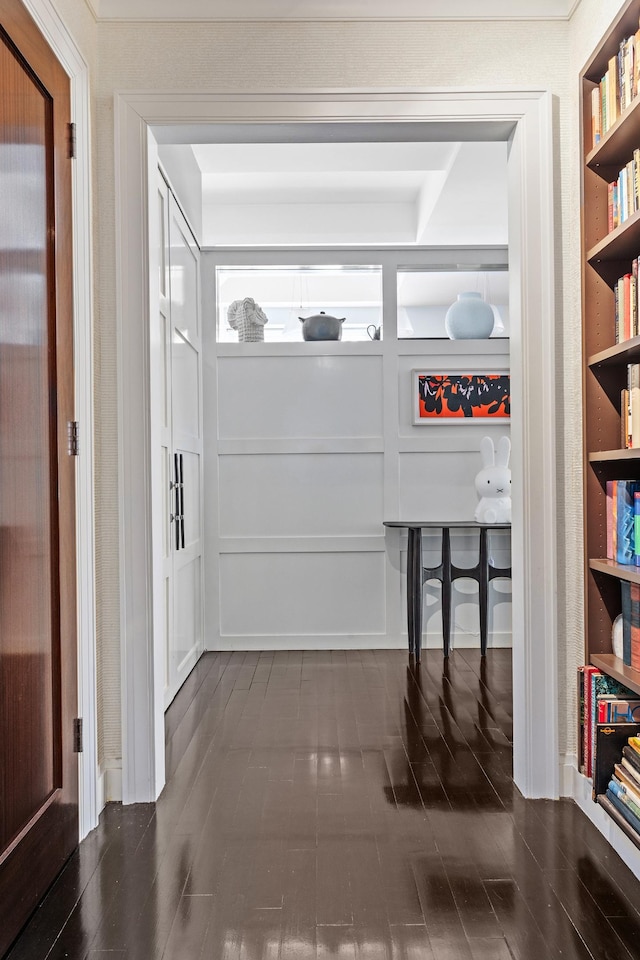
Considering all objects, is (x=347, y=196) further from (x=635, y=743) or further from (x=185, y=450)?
(x=635, y=743)

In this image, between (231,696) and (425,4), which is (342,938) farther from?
(425,4)

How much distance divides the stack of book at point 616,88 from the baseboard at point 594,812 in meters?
2.02

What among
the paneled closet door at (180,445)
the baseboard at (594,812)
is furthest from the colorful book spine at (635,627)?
the paneled closet door at (180,445)

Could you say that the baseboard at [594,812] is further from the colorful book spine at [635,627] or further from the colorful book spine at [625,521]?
the colorful book spine at [625,521]

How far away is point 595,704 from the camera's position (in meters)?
2.34

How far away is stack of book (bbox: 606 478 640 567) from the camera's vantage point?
2.18m

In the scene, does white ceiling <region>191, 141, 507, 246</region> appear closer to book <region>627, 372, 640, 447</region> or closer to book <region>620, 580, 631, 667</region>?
book <region>627, 372, 640, 447</region>

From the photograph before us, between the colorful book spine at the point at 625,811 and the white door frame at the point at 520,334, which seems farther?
the white door frame at the point at 520,334

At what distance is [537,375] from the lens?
2.57 m

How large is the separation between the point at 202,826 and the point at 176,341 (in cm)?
248

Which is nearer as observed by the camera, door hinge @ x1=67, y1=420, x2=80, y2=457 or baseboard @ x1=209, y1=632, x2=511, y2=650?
door hinge @ x1=67, y1=420, x2=80, y2=457

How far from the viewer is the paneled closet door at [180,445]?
3676 mm

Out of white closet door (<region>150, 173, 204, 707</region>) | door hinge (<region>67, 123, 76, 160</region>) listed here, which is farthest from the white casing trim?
white closet door (<region>150, 173, 204, 707</region>)

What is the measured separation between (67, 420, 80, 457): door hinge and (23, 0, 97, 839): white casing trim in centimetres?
Result: 3
